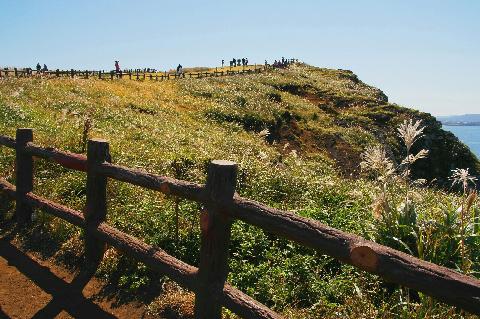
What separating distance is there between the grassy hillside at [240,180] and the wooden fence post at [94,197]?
1.07 feet

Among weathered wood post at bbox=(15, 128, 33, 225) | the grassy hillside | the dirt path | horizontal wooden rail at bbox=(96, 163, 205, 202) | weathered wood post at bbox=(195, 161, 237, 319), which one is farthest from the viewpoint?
weathered wood post at bbox=(15, 128, 33, 225)

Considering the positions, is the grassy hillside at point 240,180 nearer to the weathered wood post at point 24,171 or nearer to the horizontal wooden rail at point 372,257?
the weathered wood post at point 24,171

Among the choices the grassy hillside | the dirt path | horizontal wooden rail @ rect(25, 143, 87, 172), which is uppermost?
horizontal wooden rail @ rect(25, 143, 87, 172)

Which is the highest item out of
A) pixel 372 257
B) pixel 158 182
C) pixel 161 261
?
pixel 158 182

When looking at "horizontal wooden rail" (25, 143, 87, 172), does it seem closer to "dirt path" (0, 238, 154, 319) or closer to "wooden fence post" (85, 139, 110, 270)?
"wooden fence post" (85, 139, 110, 270)

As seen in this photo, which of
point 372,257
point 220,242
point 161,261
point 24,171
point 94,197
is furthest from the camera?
point 24,171

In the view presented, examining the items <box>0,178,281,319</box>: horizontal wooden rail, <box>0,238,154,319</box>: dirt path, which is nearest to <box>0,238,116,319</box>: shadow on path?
<box>0,238,154,319</box>: dirt path

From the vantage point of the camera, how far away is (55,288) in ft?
20.6

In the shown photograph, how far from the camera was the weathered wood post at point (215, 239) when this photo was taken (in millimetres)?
4688

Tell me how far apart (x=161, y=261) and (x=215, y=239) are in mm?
1140

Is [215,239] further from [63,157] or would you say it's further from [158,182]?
[63,157]

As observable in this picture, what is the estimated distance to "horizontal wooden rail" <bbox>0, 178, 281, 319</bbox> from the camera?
4484 mm

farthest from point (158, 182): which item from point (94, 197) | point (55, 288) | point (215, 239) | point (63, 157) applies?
point (63, 157)

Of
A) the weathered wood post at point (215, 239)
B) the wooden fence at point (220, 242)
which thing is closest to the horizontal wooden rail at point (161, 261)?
the wooden fence at point (220, 242)
